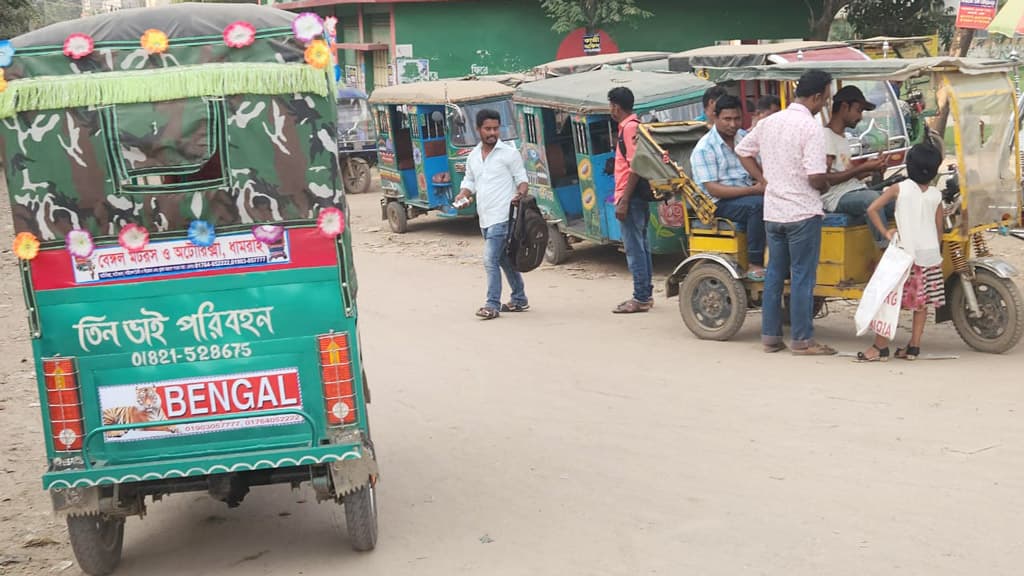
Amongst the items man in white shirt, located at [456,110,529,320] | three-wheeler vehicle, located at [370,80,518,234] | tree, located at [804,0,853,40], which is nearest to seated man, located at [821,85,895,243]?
man in white shirt, located at [456,110,529,320]

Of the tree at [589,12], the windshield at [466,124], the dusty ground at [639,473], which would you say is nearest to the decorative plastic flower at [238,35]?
the dusty ground at [639,473]

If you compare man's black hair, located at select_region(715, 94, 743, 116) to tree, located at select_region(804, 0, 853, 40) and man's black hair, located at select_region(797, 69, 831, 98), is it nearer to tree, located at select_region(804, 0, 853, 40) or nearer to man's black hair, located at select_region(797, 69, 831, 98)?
man's black hair, located at select_region(797, 69, 831, 98)

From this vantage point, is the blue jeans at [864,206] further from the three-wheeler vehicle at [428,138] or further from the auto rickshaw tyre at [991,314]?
the three-wheeler vehicle at [428,138]

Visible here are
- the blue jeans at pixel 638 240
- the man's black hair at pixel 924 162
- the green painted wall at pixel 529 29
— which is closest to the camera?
the man's black hair at pixel 924 162

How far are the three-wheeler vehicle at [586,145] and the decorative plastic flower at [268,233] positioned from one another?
7.15 m

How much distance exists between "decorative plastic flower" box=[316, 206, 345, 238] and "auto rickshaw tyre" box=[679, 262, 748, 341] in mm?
4761

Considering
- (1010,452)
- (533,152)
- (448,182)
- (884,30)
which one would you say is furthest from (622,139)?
(884,30)

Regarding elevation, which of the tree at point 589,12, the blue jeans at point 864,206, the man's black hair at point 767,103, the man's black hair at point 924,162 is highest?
the tree at point 589,12

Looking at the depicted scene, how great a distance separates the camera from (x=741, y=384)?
26.3 ft

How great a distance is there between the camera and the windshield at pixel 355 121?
23.3 m

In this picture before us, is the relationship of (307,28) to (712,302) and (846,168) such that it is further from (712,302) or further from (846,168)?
(712,302)

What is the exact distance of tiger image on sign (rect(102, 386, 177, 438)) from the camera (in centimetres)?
502

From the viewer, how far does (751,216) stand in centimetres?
900

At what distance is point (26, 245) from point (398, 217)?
44.4ft
